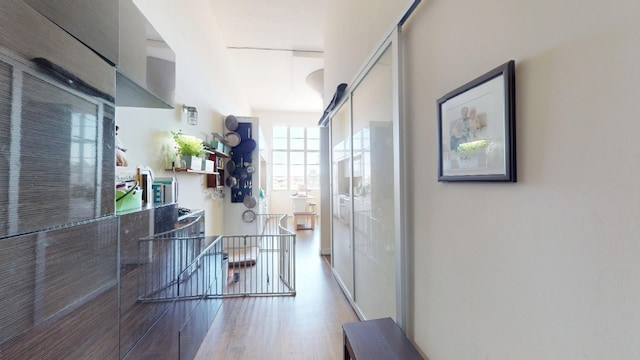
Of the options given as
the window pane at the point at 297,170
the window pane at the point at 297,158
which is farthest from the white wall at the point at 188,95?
the window pane at the point at 297,170

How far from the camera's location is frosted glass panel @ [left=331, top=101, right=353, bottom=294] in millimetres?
2865

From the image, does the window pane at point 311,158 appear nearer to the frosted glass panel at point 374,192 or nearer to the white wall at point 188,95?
the white wall at point 188,95

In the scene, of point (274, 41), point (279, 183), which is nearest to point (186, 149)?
point (274, 41)

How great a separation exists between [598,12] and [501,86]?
26 centimetres

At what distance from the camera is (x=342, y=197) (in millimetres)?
3229

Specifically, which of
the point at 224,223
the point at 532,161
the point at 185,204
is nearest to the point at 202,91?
the point at 185,204

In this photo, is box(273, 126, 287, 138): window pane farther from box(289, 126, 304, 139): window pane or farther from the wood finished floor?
the wood finished floor

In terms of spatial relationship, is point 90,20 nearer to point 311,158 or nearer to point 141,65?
point 141,65

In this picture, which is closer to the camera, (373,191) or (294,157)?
(373,191)

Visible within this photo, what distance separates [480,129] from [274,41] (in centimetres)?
471

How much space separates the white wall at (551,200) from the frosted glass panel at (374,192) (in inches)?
23.1

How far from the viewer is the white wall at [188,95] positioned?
1968 millimetres

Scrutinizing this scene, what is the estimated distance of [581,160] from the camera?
0.62 m

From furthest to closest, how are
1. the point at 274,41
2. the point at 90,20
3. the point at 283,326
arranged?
the point at 274,41 → the point at 283,326 → the point at 90,20
